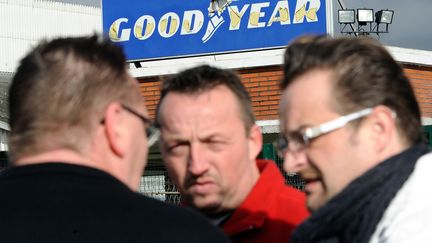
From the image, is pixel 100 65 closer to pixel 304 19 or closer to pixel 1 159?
pixel 1 159

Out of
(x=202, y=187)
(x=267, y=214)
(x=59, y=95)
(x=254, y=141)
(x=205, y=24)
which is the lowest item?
(x=267, y=214)

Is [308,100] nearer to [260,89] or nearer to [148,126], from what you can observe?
[148,126]

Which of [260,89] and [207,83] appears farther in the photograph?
[260,89]

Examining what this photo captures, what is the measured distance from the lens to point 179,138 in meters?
3.15

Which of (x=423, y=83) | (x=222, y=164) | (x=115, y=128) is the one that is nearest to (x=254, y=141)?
(x=222, y=164)

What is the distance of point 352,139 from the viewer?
2309 mm

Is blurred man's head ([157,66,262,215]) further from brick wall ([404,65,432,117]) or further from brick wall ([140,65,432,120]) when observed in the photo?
brick wall ([404,65,432,117])

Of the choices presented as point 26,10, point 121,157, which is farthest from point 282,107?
point 26,10

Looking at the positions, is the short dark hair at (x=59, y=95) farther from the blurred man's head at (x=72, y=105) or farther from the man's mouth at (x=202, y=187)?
the man's mouth at (x=202, y=187)

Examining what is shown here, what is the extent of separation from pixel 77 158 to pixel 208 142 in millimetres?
1044

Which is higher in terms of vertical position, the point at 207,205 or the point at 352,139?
the point at 352,139

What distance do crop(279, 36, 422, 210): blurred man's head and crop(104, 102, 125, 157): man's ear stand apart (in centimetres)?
49

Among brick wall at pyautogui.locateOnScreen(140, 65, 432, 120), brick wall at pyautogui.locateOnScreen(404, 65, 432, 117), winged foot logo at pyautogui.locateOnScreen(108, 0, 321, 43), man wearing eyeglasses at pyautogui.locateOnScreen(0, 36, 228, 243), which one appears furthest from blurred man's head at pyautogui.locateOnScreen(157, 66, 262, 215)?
brick wall at pyautogui.locateOnScreen(404, 65, 432, 117)

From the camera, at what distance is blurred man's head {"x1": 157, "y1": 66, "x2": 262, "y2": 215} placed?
3119mm
